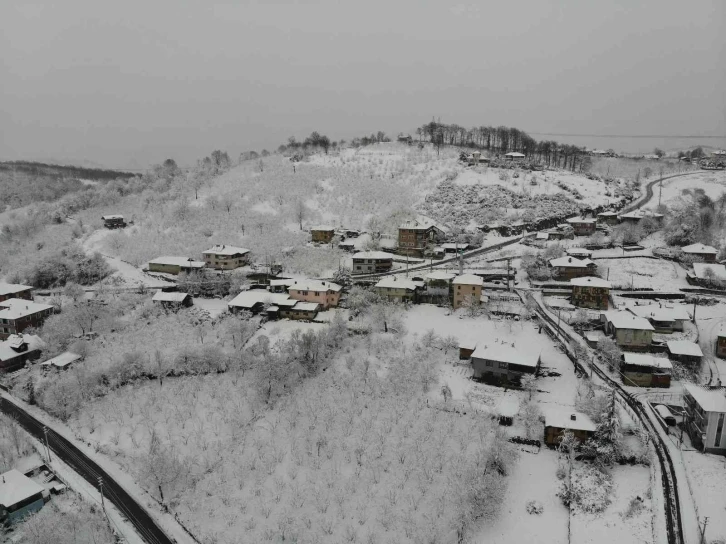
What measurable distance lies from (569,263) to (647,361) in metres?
18.5

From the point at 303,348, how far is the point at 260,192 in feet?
159

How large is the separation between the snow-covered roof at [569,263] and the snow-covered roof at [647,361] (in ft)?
56.0

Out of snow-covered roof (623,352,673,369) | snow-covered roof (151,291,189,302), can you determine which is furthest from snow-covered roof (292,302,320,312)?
snow-covered roof (623,352,673,369)

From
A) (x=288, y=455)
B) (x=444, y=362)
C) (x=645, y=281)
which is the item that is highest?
(x=645, y=281)

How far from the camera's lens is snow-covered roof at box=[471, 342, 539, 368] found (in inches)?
1272

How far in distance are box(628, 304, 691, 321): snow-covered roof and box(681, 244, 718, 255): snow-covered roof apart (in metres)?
15.3

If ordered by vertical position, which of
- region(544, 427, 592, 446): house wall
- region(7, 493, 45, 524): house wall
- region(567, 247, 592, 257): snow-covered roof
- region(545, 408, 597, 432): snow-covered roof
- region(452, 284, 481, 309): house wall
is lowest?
region(7, 493, 45, 524): house wall

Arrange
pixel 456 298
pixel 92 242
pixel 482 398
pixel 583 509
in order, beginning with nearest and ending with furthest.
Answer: pixel 583 509, pixel 482 398, pixel 456 298, pixel 92 242

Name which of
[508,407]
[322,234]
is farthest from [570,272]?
[322,234]

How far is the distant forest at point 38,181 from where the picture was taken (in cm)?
10794

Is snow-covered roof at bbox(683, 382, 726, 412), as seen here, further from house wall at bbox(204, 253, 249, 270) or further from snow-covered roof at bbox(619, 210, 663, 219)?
house wall at bbox(204, 253, 249, 270)

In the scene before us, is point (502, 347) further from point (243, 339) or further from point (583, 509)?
point (243, 339)

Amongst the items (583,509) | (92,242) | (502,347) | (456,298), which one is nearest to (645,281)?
(456,298)

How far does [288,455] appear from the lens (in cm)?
2850
